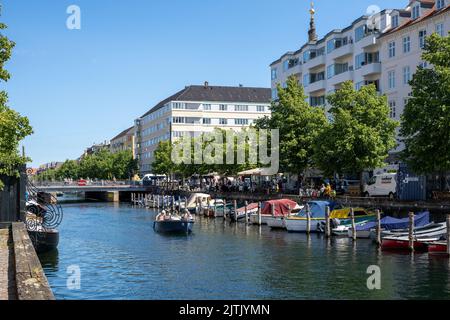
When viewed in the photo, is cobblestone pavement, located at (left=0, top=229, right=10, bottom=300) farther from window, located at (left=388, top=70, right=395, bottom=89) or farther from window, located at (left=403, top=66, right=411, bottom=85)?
window, located at (left=388, top=70, right=395, bottom=89)

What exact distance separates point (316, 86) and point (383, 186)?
3407 cm

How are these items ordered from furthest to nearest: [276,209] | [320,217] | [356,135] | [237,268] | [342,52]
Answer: [342,52]
[276,209]
[356,135]
[320,217]
[237,268]

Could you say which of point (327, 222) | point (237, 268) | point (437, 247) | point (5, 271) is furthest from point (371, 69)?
point (5, 271)

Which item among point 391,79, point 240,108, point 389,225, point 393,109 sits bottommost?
point 389,225

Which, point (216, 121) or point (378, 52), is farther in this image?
point (216, 121)

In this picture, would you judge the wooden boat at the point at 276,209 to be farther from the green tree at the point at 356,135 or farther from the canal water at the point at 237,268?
the canal water at the point at 237,268

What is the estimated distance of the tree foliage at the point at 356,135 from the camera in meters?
51.6

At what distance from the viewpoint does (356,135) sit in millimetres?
51781

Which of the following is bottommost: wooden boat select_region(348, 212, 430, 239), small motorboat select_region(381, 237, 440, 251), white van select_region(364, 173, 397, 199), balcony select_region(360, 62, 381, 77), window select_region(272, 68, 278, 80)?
small motorboat select_region(381, 237, 440, 251)

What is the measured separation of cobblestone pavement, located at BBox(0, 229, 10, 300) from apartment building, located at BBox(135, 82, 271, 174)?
393 feet

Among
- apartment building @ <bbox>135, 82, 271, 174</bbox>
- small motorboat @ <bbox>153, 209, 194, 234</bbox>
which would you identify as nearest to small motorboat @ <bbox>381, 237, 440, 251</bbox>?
small motorboat @ <bbox>153, 209, 194, 234</bbox>

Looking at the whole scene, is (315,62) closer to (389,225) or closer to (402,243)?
(389,225)

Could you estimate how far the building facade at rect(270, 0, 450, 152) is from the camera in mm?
61000
